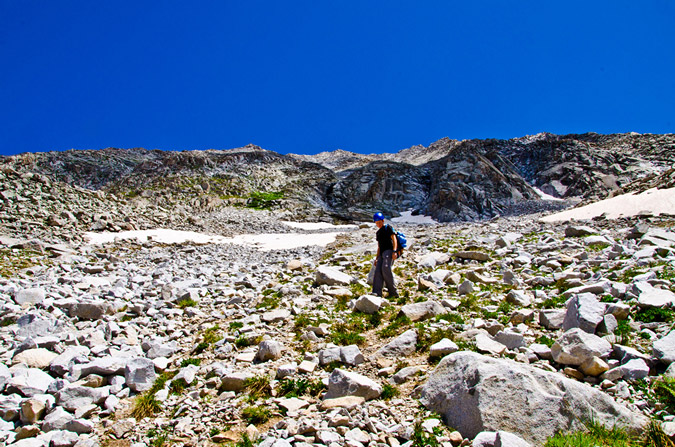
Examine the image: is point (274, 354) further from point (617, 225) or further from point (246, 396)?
point (617, 225)

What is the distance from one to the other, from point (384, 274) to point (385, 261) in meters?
0.42

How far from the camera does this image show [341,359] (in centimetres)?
657

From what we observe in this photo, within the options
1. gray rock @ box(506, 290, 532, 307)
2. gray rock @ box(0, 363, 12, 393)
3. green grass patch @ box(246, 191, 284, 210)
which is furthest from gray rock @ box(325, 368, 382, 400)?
green grass patch @ box(246, 191, 284, 210)

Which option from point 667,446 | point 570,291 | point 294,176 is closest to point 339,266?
point 570,291

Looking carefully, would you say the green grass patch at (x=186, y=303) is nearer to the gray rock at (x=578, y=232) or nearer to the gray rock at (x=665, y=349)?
the gray rock at (x=665, y=349)

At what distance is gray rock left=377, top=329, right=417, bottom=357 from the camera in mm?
6797

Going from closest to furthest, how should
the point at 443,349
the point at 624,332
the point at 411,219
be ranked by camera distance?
the point at 443,349 < the point at 624,332 < the point at 411,219

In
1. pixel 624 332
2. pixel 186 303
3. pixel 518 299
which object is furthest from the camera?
pixel 186 303

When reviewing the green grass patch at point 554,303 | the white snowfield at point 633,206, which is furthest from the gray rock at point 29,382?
the white snowfield at point 633,206


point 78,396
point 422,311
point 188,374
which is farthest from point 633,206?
point 78,396

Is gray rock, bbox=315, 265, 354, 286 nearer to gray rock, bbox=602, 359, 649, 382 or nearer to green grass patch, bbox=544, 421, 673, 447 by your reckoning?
gray rock, bbox=602, 359, 649, 382

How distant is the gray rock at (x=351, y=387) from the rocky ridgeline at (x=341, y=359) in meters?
0.02

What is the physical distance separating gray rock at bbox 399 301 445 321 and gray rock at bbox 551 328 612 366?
3.18 metres

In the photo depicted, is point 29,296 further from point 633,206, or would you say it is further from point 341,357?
point 633,206
